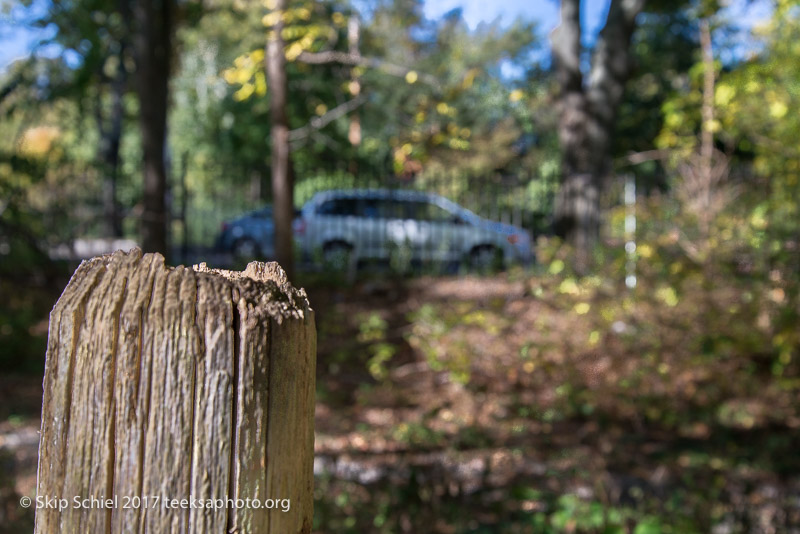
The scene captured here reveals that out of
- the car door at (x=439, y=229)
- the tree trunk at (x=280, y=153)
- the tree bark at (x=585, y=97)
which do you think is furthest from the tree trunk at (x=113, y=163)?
the tree bark at (x=585, y=97)

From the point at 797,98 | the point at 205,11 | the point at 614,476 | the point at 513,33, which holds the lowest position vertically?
the point at 614,476

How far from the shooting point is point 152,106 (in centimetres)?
820

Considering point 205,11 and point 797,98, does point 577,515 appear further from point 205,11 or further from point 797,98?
point 205,11

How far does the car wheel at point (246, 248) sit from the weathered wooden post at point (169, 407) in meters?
9.48

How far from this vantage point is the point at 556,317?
6898 millimetres

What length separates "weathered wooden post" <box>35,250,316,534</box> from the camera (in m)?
0.76

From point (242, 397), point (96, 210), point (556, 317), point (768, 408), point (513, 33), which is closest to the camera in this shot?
point (242, 397)

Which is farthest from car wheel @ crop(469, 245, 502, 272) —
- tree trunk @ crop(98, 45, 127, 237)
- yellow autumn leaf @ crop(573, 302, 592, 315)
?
tree trunk @ crop(98, 45, 127, 237)

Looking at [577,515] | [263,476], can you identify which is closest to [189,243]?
[577,515]

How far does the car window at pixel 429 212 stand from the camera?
11031mm

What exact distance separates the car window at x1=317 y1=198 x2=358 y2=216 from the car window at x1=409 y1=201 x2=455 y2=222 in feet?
3.03

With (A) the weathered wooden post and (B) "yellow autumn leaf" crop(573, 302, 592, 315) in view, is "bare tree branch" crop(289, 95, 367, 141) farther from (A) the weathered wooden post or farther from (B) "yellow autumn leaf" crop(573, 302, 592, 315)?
(A) the weathered wooden post

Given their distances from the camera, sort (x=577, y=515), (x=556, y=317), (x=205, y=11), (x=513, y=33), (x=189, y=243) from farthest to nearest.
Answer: (x=513, y=33), (x=205, y=11), (x=189, y=243), (x=556, y=317), (x=577, y=515)

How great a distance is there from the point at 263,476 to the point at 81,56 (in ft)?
38.4
